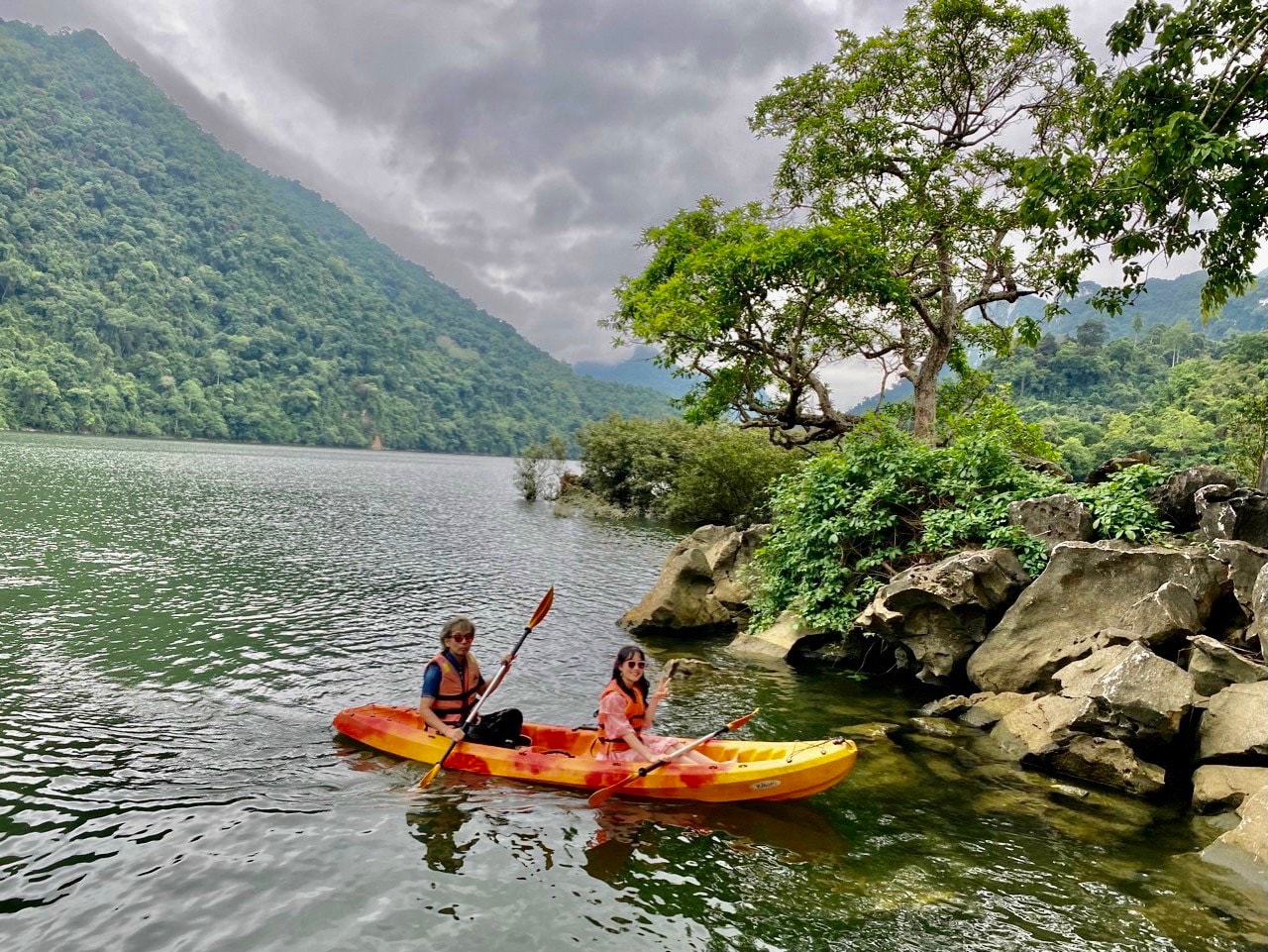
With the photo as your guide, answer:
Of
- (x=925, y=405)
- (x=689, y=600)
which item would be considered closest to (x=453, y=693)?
(x=689, y=600)

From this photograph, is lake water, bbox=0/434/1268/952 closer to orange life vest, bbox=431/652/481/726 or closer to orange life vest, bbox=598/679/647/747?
orange life vest, bbox=431/652/481/726

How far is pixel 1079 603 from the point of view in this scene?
11.8m

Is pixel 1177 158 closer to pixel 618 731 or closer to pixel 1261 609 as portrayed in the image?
pixel 1261 609

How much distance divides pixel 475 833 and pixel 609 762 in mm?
1964

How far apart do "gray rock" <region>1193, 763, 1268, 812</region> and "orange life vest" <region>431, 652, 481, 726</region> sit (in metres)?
9.24

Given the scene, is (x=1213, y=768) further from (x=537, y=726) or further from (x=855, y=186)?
(x=855, y=186)

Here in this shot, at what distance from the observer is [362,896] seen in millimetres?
6703

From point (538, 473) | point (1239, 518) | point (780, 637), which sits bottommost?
point (780, 637)

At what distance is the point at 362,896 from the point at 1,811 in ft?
14.7

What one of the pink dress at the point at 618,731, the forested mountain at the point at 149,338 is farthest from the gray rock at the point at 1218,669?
the forested mountain at the point at 149,338

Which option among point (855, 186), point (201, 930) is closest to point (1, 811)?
point (201, 930)

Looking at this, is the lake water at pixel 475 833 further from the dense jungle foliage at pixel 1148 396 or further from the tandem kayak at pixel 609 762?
the dense jungle foliage at pixel 1148 396

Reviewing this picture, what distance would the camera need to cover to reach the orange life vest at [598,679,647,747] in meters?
9.45

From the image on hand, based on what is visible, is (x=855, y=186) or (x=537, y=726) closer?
(x=537, y=726)
